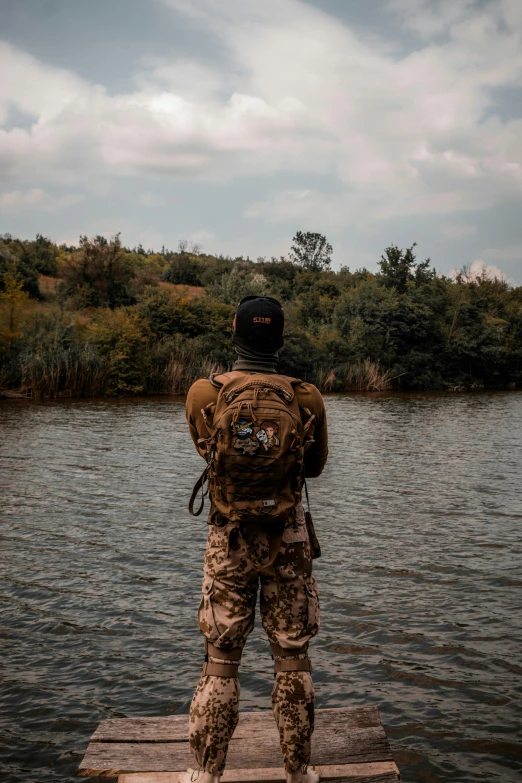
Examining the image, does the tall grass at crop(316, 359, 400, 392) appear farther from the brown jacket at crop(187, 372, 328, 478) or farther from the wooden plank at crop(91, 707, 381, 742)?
the brown jacket at crop(187, 372, 328, 478)

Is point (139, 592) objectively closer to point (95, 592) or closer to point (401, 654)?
point (95, 592)

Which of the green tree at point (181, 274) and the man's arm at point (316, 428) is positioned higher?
the green tree at point (181, 274)

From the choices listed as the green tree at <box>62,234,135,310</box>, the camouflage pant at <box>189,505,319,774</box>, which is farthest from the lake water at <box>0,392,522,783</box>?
the green tree at <box>62,234,135,310</box>

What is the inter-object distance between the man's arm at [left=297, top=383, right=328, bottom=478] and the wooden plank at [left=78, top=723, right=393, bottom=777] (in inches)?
57.4

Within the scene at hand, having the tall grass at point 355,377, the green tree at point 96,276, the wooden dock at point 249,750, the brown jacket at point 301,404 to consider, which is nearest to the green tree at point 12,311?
the green tree at point 96,276

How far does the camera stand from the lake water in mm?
4980

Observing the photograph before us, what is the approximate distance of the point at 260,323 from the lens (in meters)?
3.59

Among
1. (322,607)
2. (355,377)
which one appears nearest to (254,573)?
(322,607)

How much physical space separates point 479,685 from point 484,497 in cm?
700

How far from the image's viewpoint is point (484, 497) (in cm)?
1223

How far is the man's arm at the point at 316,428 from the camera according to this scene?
11.9 feet

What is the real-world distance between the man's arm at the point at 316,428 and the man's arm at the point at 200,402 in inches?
16.7

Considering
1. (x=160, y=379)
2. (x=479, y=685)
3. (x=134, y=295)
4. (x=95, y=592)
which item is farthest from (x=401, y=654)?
(x=134, y=295)

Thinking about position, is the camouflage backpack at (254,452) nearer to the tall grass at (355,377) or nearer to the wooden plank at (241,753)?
the wooden plank at (241,753)
